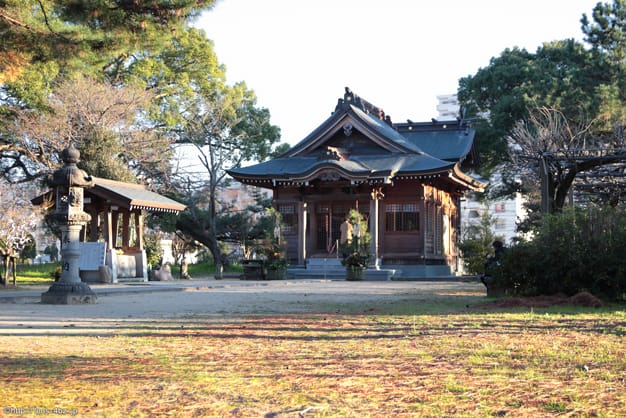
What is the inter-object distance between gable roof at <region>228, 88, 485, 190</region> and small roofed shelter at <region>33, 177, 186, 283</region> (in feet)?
27.8

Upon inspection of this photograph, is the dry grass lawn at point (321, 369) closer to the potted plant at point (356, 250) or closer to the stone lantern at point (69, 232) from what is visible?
the stone lantern at point (69, 232)

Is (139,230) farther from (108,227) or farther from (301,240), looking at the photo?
(301,240)

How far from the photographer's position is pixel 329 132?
34.3m

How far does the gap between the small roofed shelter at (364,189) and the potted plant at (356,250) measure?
2.02m

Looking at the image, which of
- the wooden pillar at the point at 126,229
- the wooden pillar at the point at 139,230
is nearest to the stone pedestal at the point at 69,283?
the wooden pillar at the point at 139,230

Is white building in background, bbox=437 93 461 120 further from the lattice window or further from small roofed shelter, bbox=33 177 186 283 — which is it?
small roofed shelter, bbox=33 177 186 283

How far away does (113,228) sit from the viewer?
24219mm

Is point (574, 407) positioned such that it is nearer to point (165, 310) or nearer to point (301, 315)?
point (301, 315)

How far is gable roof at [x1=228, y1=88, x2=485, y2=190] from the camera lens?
3102 cm

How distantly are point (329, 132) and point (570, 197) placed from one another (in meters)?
14.1

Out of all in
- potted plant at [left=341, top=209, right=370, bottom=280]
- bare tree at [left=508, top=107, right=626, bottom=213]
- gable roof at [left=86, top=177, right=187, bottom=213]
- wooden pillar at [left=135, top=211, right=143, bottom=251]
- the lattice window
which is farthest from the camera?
the lattice window

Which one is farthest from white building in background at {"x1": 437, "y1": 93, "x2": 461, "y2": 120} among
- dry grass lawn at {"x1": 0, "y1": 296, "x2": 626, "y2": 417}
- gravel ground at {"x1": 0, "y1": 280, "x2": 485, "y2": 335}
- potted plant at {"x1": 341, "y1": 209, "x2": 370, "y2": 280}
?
dry grass lawn at {"x1": 0, "y1": 296, "x2": 626, "y2": 417}

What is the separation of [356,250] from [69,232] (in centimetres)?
1574

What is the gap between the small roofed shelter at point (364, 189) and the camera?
31562mm
